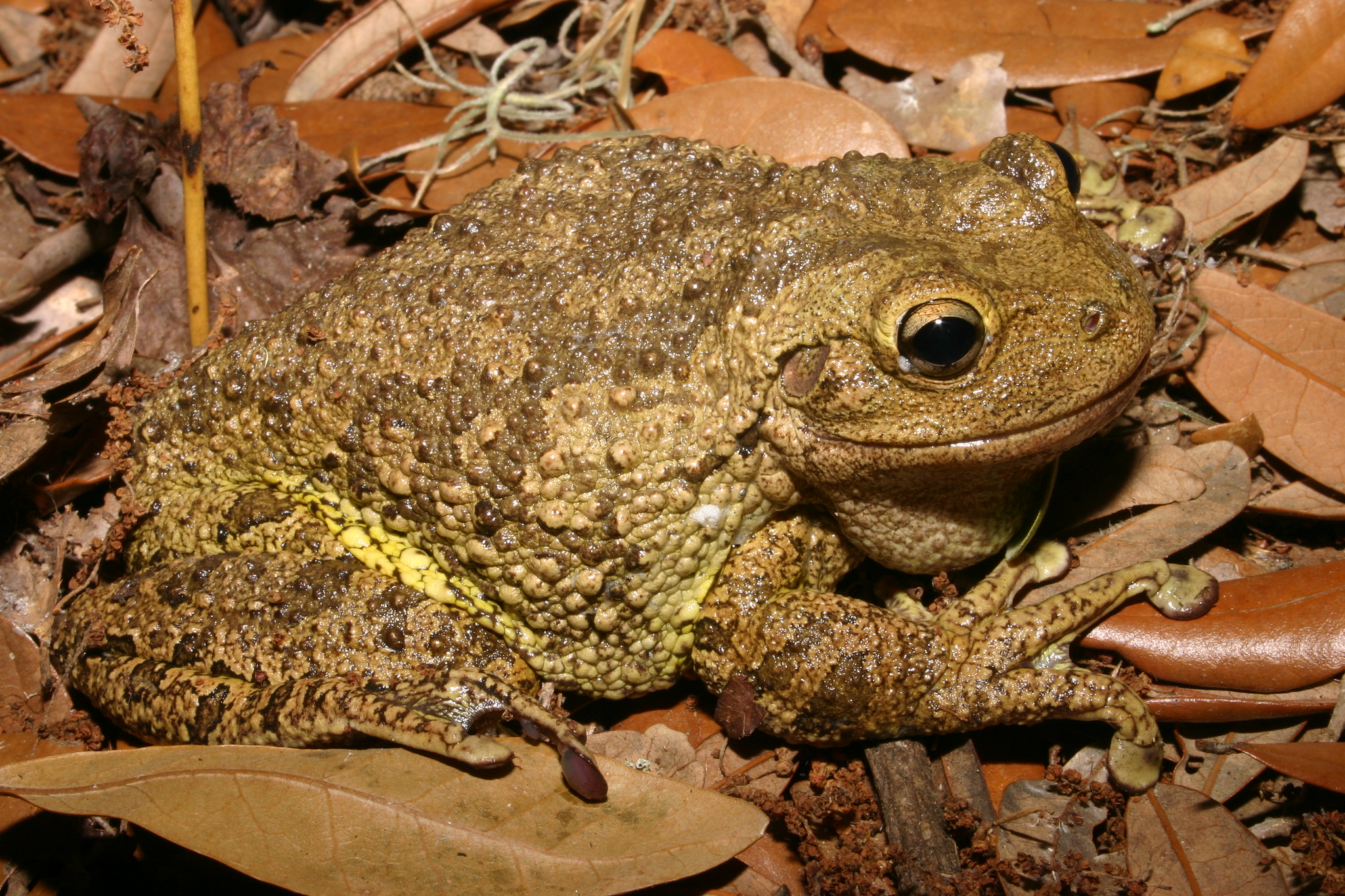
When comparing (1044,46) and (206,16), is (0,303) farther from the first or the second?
(1044,46)

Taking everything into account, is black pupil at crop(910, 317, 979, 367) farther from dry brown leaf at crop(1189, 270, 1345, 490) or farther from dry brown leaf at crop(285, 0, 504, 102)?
dry brown leaf at crop(285, 0, 504, 102)

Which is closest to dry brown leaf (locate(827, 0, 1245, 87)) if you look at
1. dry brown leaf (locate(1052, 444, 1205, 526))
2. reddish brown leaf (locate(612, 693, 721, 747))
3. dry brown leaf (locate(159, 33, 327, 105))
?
dry brown leaf (locate(1052, 444, 1205, 526))

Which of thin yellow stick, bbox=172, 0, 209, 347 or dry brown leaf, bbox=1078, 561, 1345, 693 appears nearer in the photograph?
dry brown leaf, bbox=1078, 561, 1345, 693

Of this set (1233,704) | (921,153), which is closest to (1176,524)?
(1233,704)

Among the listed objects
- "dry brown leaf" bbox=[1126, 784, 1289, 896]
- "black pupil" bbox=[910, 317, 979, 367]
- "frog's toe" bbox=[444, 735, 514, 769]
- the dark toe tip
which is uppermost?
"black pupil" bbox=[910, 317, 979, 367]

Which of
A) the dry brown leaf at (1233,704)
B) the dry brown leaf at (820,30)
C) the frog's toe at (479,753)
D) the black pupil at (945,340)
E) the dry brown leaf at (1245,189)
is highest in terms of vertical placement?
the dry brown leaf at (820,30)

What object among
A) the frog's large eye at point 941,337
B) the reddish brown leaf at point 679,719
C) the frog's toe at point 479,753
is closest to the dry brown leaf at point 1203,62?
the frog's large eye at point 941,337

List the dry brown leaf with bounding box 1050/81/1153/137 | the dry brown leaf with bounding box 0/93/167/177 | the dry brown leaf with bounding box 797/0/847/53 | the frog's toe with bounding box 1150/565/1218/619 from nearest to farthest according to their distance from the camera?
the frog's toe with bounding box 1150/565/1218/619 < the dry brown leaf with bounding box 1050/81/1153/137 < the dry brown leaf with bounding box 0/93/167/177 < the dry brown leaf with bounding box 797/0/847/53

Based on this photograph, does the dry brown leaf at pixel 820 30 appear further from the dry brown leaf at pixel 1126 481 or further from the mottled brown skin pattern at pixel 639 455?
the dry brown leaf at pixel 1126 481
